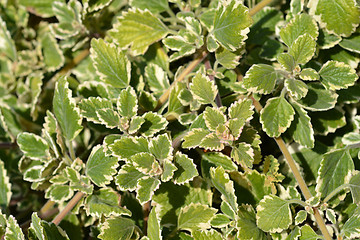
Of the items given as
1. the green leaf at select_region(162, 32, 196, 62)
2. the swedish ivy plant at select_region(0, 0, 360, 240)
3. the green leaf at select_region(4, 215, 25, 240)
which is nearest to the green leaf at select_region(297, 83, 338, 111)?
the swedish ivy plant at select_region(0, 0, 360, 240)

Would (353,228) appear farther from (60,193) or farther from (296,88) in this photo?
(60,193)

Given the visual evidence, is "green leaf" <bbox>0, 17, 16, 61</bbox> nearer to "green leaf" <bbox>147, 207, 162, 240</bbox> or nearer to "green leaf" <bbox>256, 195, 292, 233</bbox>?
"green leaf" <bbox>147, 207, 162, 240</bbox>

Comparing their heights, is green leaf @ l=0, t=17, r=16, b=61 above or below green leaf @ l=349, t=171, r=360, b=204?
above


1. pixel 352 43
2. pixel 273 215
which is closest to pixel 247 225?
pixel 273 215

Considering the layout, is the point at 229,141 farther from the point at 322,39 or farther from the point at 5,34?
the point at 5,34

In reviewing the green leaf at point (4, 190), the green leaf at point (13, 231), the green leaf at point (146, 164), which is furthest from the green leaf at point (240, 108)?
the green leaf at point (4, 190)
